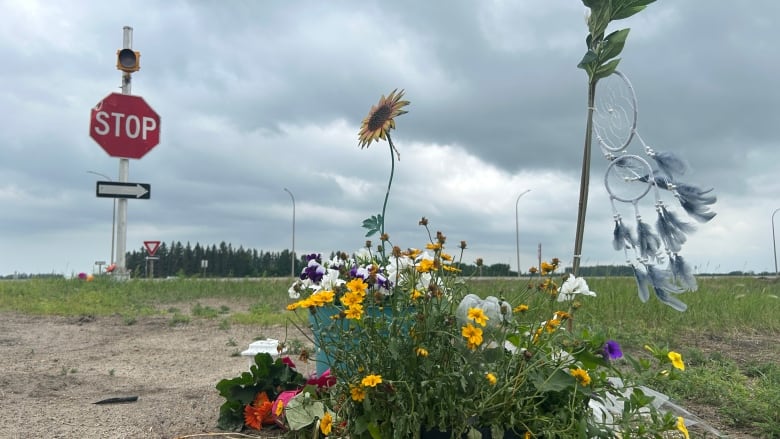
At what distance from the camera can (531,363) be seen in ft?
6.77

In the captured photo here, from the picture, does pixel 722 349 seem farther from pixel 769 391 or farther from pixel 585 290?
pixel 585 290

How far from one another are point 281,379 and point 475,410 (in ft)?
3.72

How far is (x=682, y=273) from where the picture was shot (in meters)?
3.10

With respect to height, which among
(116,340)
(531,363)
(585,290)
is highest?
(585,290)

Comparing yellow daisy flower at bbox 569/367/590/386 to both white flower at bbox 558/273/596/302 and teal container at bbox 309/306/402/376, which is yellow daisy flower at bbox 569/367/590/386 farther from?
teal container at bbox 309/306/402/376

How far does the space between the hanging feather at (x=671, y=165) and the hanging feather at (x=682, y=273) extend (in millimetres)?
443

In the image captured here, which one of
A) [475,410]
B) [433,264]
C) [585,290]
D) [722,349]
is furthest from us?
[722,349]

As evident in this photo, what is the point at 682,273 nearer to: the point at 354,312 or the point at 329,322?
the point at 329,322

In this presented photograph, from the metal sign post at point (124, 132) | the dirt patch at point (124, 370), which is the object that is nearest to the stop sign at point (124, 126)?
the metal sign post at point (124, 132)

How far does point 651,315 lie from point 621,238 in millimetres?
3060

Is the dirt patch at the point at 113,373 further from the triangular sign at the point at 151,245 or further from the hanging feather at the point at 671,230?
the triangular sign at the point at 151,245

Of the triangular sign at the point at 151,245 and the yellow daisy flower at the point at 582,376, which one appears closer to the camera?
the yellow daisy flower at the point at 582,376

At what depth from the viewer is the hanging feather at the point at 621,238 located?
3.22 meters

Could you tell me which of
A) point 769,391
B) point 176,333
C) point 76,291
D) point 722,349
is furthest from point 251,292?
point 769,391
